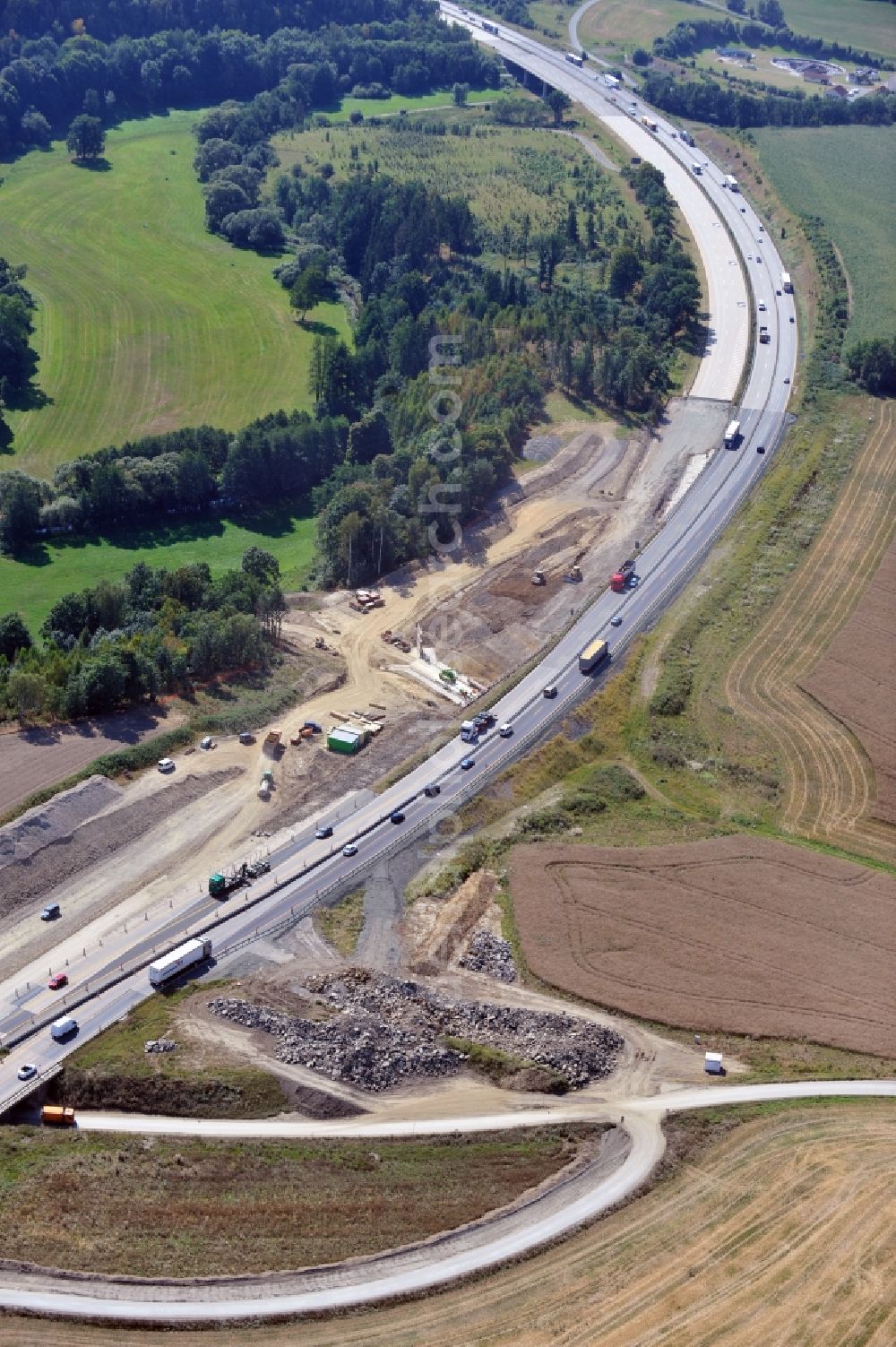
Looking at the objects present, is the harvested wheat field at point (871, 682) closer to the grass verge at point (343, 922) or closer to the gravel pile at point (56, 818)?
the grass verge at point (343, 922)

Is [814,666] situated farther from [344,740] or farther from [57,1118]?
[57,1118]

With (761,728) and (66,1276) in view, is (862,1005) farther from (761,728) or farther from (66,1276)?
(66,1276)

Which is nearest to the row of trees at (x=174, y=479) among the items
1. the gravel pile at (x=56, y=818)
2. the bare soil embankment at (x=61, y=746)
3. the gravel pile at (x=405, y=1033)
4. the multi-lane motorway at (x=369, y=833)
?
the multi-lane motorway at (x=369, y=833)

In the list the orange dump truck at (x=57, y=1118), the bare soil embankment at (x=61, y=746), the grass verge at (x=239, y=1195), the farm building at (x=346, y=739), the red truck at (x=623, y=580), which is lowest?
the orange dump truck at (x=57, y=1118)

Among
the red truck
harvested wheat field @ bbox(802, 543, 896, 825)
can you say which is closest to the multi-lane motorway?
the red truck

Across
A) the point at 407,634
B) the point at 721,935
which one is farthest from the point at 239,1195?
the point at 407,634

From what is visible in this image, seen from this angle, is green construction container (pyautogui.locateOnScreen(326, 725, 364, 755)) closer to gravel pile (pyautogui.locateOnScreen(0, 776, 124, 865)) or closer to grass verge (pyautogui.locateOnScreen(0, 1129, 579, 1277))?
gravel pile (pyautogui.locateOnScreen(0, 776, 124, 865))

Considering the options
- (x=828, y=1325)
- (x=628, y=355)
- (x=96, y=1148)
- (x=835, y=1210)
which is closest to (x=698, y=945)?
(x=835, y=1210)
